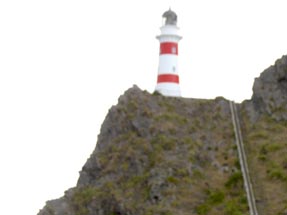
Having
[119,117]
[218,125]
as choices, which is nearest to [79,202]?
[119,117]

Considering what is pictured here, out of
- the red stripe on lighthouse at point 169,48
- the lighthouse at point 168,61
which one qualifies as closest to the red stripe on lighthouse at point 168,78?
the lighthouse at point 168,61

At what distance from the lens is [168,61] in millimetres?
73250

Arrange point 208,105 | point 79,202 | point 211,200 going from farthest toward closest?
point 208,105 → point 79,202 → point 211,200

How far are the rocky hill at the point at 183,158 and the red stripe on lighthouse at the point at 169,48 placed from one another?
7.17 m

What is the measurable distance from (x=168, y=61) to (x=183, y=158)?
15.9 metres

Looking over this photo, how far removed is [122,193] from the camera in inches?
2237

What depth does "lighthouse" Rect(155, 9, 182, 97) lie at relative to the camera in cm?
7250

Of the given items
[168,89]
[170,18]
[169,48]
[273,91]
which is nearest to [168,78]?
[168,89]

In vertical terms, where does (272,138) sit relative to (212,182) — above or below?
above

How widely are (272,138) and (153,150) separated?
9.34 metres

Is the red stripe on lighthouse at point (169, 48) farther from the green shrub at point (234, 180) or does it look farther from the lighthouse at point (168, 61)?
the green shrub at point (234, 180)

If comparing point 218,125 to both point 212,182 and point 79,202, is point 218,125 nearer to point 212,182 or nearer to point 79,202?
point 212,182

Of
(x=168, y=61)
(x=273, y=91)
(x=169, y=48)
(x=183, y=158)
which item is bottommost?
(x=183, y=158)

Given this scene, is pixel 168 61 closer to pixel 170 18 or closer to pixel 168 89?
pixel 168 89
